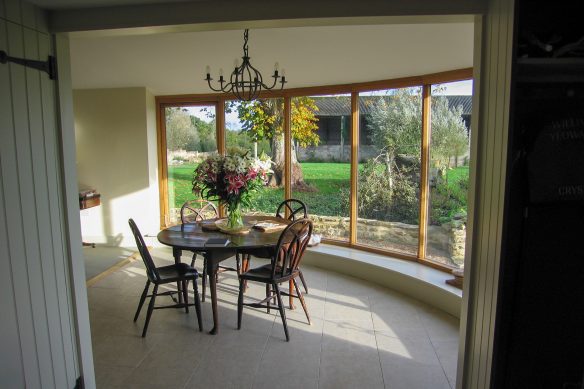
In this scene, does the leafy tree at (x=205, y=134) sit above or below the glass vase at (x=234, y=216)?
above

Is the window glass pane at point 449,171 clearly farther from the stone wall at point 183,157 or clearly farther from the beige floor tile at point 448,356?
the stone wall at point 183,157

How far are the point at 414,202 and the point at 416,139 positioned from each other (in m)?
0.67

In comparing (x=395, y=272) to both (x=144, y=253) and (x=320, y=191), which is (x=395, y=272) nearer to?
(x=320, y=191)

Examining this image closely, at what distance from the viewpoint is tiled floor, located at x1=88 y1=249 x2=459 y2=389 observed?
98.3 inches

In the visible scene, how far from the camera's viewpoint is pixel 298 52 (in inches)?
141

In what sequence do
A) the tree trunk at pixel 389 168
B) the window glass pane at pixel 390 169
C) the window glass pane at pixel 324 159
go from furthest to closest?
the window glass pane at pixel 324 159
the tree trunk at pixel 389 168
the window glass pane at pixel 390 169

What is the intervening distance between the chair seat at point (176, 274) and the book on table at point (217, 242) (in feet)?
1.02

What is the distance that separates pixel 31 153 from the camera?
1.72 meters

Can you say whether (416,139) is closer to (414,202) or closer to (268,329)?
(414,202)

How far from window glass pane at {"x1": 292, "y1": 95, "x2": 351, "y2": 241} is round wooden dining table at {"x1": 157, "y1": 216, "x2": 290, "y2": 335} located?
152cm

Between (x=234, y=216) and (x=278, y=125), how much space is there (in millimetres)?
1958

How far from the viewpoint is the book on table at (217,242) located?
3054 millimetres

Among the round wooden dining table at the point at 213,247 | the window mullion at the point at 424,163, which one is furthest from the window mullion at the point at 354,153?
the round wooden dining table at the point at 213,247

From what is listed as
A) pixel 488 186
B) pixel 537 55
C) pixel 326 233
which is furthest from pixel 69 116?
pixel 326 233
